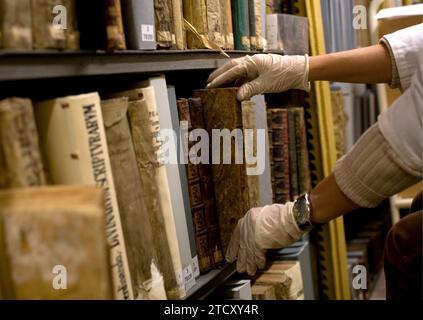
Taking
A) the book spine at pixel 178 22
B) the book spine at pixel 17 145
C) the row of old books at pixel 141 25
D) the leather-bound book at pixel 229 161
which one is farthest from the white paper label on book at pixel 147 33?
the book spine at pixel 17 145

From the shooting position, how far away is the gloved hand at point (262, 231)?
4.18ft

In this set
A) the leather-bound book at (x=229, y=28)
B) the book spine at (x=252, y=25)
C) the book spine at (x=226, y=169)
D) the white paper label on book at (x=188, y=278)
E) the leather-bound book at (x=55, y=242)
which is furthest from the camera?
the book spine at (x=252, y=25)

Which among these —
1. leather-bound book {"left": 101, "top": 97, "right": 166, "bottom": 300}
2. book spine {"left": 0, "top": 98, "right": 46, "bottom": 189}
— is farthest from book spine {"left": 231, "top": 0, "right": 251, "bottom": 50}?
book spine {"left": 0, "top": 98, "right": 46, "bottom": 189}

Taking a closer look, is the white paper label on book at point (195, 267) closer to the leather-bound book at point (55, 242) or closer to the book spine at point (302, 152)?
the leather-bound book at point (55, 242)

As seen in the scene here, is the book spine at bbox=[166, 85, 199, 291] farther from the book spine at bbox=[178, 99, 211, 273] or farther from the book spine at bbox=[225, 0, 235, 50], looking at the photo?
the book spine at bbox=[225, 0, 235, 50]

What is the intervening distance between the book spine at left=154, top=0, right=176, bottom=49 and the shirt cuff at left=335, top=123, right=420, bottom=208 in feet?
1.37

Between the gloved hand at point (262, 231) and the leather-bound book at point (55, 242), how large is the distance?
0.57m

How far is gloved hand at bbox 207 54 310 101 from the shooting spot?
1.29 meters

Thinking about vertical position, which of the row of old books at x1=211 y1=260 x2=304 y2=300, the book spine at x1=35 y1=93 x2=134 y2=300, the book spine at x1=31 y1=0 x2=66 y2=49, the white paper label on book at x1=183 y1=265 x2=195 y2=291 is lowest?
the row of old books at x1=211 y1=260 x2=304 y2=300

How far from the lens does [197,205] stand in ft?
3.99

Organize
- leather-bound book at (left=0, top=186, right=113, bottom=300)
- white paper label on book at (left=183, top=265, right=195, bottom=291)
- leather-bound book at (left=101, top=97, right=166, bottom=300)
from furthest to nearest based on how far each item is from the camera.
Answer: white paper label on book at (left=183, top=265, right=195, bottom=291) < leather-bound book at (left=101, top=97, right=166, bottom=300) < leather-bound book at (left=0, top=186, right=113, bottom=300)

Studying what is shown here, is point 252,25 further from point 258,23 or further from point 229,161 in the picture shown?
point 229,161

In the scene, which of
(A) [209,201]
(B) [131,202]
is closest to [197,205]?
(A) [209,201]

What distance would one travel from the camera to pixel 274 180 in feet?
5.12
